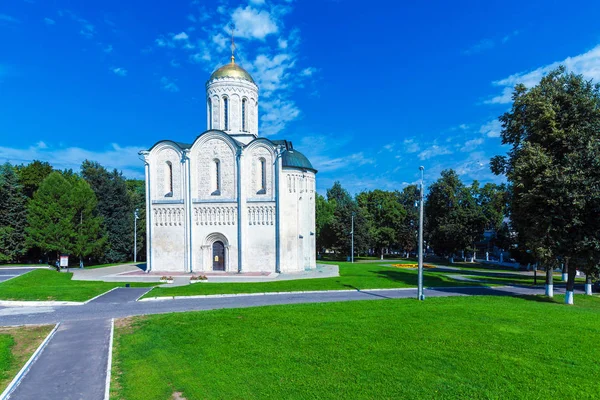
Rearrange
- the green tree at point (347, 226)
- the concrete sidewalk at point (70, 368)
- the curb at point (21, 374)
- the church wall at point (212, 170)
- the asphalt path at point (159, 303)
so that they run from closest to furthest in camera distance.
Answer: the curb at point (21, 374) < the concrete sidewalk at point (70, 368) < the asphalt path at point (159, 303) < the church wall at point (212, 170) < the green tree at point (347, 226)

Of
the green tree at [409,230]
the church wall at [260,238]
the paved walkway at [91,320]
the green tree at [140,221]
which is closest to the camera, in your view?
the paved walkway at [91,320]

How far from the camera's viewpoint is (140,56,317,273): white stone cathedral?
31.5 meters

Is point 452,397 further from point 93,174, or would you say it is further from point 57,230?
point 93,174

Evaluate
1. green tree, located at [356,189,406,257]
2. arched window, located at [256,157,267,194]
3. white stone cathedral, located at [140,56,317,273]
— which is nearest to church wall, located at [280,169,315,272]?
white stone cathedral, located at [140,56,317,273]

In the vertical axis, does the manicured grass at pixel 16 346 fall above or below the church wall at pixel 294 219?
below

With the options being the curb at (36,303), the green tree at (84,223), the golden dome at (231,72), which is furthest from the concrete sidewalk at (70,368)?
the golden dome at (231,72)

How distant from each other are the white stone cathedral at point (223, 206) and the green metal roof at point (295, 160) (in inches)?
5.3

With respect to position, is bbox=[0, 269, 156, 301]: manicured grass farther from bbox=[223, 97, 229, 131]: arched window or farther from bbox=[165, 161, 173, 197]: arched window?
bbox=[223, 97, 229, 131]: arched window

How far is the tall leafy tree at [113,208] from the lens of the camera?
141 feet

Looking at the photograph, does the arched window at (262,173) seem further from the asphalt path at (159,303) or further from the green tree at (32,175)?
the green tree at (32,175)

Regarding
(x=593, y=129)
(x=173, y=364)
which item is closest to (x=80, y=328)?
(x=173, y=364)

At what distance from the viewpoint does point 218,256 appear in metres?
32.1

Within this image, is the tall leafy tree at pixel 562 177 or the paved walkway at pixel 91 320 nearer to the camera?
the paved walkway at pixel 91 320

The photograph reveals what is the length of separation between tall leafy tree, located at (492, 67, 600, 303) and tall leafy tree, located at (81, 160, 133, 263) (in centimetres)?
4224
